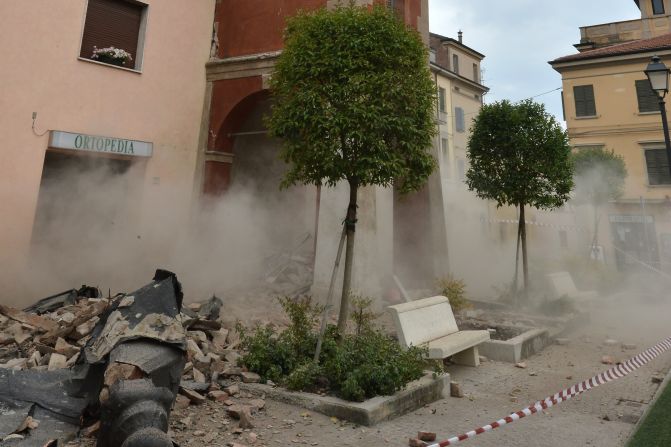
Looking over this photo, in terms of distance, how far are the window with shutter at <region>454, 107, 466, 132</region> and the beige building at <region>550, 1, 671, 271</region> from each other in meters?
6.30

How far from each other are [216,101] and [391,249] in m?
5.32

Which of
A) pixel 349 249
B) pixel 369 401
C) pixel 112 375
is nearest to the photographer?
pixel 112 375

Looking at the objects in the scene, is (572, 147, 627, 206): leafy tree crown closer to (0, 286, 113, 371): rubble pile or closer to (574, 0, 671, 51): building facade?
(574, 0, 671, 51): building facade

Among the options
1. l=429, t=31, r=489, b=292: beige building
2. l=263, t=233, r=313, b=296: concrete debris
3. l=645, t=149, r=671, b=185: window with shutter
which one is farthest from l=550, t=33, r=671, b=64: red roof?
l=263, t=233, r=313, b=296: concrete debris

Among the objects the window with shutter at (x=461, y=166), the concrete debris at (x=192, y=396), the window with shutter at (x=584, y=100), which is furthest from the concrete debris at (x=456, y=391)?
the window with shutter at (x=461, y=166)

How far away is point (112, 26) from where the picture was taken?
342 inches

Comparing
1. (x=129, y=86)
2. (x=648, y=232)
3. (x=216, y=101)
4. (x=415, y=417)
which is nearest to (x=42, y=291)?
(x=129, y=86)

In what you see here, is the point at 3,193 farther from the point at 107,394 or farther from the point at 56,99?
the point at 107,394

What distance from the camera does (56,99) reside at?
308 inches

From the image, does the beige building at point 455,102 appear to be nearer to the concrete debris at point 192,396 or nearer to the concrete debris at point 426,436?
the concrete debris at point 426,436

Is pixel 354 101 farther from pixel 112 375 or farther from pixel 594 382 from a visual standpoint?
pixel 594 382

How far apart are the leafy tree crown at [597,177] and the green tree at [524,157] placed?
23.5 ft

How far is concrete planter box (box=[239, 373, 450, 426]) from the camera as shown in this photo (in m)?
3.61

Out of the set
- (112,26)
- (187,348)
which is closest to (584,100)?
(112,26)
